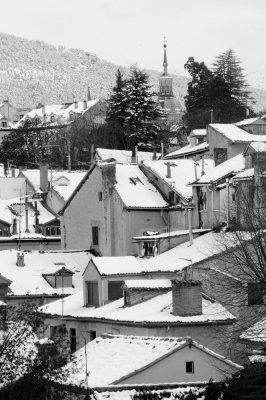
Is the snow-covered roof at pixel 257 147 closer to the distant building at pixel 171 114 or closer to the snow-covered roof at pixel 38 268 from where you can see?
the snow-covered roof at pixel 38 268

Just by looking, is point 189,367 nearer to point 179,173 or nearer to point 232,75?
point 179,173

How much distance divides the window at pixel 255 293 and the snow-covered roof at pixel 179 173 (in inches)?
997

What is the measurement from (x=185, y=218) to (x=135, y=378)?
28.7 metres

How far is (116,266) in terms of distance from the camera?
64.3 m

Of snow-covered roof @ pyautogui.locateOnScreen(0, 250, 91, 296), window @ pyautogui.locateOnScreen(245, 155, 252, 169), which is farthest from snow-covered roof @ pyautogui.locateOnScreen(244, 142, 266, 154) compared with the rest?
snow-covered roof @ pyautogui.locateOnScreen(0, 250, 91, 296)

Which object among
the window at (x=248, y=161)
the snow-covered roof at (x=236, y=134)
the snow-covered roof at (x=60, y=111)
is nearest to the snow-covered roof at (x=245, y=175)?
the window at (x=248, y=161)

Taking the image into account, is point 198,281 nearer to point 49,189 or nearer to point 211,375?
point 211,375

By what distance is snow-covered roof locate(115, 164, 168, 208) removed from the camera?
251 feet

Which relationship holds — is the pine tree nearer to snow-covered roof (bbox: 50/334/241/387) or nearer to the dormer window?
the dormer window

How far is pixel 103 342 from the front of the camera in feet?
169

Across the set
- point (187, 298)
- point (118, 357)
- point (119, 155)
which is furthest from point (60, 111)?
point (118, 357)

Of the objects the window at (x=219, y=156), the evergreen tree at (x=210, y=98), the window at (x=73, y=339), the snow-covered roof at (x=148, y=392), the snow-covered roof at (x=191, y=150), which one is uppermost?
the evergreen tree at (x=210, y=98)

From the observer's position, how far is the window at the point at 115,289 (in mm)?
63406

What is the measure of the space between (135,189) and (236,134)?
869 centimetres
